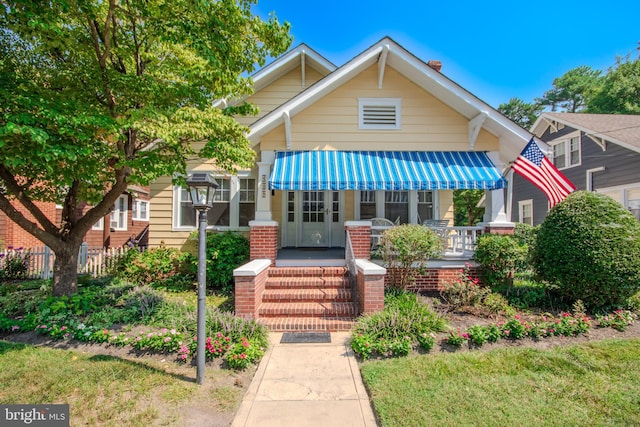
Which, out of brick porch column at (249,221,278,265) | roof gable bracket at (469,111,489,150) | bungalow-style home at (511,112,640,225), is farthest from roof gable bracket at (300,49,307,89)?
bungalow-style home at (511,112,640,225)

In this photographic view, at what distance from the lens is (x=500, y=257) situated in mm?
7309

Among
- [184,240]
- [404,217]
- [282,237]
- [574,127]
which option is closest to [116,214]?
[184,240]

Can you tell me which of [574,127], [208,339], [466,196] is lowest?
[208,339]

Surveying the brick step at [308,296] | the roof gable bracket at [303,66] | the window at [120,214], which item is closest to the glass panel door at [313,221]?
the brick step at [308,296]

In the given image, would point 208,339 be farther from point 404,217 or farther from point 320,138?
point 404,217

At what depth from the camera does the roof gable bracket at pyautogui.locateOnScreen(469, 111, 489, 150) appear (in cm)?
844

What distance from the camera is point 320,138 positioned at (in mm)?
9117

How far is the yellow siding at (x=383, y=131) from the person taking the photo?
910 cm

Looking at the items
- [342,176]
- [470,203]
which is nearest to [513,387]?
[342,176]

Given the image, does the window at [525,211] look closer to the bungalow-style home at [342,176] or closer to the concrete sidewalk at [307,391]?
the bungalow-style home at [342,176]

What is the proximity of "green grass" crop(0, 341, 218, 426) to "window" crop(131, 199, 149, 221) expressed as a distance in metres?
16.4

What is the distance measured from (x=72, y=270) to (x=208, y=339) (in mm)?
4160

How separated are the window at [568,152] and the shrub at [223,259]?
1775cm

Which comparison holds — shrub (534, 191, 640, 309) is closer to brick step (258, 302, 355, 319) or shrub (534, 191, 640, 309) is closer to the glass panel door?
brick step (258, 302, 355, 319)
